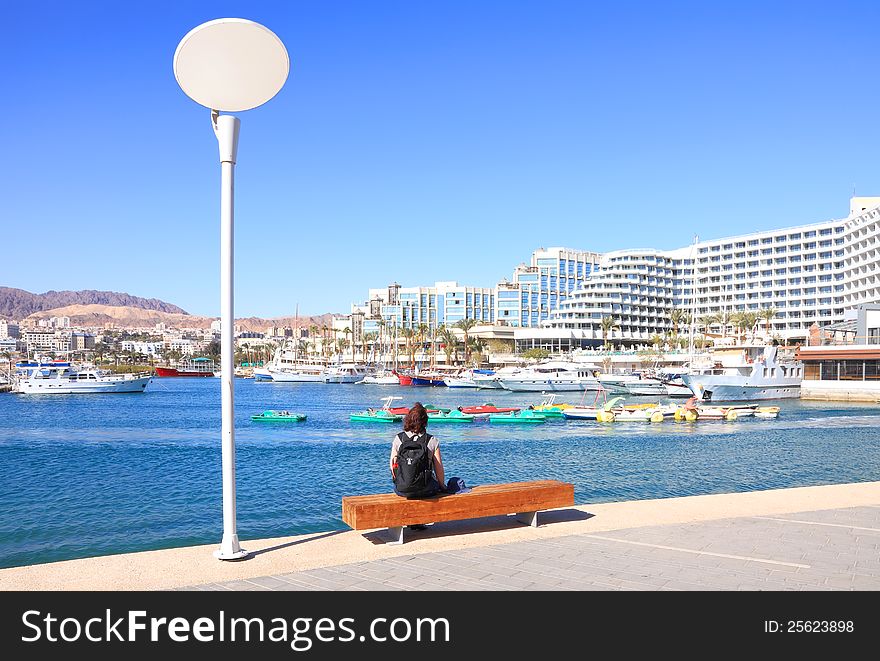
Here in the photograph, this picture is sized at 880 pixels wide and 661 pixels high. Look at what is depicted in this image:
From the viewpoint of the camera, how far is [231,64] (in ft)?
25.4

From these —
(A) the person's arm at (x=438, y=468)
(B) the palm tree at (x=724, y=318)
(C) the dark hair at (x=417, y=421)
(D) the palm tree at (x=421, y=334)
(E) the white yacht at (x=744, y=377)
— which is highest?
(B) the palm tree at (x=724, y=318)

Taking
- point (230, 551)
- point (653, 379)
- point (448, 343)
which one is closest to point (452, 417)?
point (230, 551)

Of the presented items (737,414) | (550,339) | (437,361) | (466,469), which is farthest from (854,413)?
(437,361)

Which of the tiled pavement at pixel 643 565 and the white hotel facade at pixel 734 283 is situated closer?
the tiled pavement at pixel 643 565

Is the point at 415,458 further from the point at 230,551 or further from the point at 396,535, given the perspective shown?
the point at 230,551

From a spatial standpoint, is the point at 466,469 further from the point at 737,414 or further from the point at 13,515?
the point at 737,414

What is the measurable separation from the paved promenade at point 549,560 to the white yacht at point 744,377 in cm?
6056

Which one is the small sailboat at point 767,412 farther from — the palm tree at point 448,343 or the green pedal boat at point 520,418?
the palm tree at point 448,343

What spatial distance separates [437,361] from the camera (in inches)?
6590

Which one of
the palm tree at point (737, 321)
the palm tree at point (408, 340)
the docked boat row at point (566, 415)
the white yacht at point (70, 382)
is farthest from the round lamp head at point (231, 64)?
the palm tree at point (408, 340)

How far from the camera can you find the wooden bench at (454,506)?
8547 mm

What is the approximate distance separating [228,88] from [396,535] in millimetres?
5439

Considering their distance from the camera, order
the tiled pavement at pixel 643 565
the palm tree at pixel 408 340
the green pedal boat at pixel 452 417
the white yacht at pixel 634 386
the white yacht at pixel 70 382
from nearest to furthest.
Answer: the tiled pavement at pixel 643 565 → the green pedal boat at pixel 452 417 → the white yacht at pixel 634 386 → the white yacht at pixel 70 382 → the palm tree at pixel 408 340

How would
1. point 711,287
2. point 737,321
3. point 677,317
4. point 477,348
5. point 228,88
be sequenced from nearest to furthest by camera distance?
point 228,88, point 737,321, point 477,348, point 677,317, point 711,287
